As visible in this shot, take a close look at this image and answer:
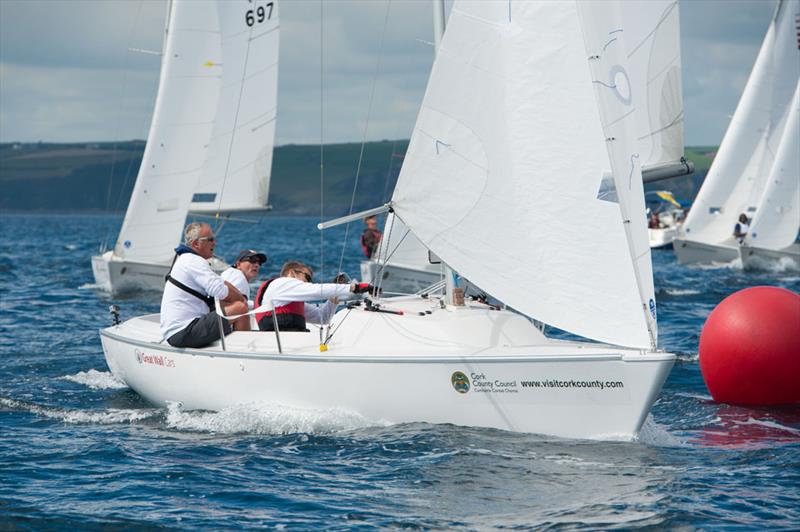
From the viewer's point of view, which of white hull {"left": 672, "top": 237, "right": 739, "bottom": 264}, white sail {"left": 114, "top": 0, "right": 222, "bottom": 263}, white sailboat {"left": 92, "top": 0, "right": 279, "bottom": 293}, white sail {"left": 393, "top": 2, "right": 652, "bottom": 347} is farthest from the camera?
white hull {"left": 672, "top": 237, "right": 739, "bottom": 264}

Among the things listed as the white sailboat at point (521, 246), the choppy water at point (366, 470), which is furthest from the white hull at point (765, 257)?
the white sailboat at point (521, 246)

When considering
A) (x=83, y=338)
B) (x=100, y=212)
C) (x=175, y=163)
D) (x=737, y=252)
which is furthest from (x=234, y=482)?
(x=100, y=212)

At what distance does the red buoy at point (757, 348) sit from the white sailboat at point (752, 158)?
62.3 feet

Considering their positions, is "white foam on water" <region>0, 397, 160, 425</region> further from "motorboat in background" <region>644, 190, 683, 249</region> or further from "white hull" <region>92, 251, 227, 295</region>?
"motorboat in background" <region>644, 190, 683, 249</region>

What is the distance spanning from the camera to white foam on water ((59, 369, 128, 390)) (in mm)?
11034

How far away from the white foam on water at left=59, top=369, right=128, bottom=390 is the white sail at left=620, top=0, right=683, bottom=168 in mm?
5796

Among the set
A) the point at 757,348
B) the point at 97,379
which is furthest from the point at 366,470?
the point at 97,379

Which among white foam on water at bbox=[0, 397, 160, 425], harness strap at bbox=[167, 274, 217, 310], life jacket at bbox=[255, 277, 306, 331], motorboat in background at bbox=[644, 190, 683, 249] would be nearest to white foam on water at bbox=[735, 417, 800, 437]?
life jacket at bbox=[255, 277, 306, 331]

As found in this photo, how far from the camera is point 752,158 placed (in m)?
30.5

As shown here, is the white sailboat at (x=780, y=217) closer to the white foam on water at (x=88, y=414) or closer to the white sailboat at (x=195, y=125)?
the white sailboat at (x=195, y=125)

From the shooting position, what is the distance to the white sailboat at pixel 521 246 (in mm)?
7676

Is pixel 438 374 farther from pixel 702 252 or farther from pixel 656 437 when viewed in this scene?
pixel 702 252

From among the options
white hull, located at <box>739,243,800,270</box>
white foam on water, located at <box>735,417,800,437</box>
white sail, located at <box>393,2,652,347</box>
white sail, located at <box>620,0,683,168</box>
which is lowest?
white foam on water, located at <box>735,417,800,437</box>

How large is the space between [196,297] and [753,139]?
24073mm
